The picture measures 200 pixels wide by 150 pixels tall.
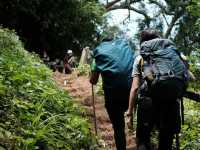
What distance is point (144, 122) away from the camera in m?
5.88

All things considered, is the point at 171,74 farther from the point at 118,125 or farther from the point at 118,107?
the point at 118,125

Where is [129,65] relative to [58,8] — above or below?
below

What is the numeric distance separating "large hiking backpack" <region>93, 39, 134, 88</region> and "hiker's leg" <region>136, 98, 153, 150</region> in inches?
38.5

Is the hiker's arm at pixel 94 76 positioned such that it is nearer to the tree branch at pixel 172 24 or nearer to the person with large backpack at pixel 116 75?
the person with large backpack at pixel 116 75

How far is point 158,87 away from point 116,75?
4.36ft

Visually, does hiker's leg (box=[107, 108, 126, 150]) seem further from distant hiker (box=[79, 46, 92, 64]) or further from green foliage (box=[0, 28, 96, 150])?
distant hiker (box=[79, 46, 92, 64])

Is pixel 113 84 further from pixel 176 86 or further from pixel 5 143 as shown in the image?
pixel 5 143

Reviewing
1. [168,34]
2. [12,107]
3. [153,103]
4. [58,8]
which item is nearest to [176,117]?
[153,103]

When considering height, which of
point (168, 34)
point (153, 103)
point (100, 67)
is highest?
point (168, 34)

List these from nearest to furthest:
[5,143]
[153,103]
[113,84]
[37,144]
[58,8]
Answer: [5,143]
[37,144]
[153,103]
[113,84]
[58,8]

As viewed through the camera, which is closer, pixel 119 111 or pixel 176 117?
pixel 176 117

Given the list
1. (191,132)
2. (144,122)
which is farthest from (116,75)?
(191,132)

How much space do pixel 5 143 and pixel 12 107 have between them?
109 cm

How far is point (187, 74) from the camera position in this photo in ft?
19.2
